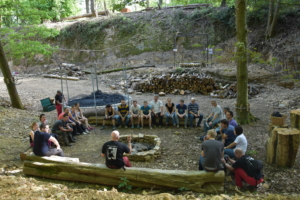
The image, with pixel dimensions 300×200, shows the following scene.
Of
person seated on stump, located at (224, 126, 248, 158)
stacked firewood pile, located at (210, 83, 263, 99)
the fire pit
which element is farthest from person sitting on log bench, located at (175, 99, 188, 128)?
stacked firewood pile, located at (210, 83, 263, 99)

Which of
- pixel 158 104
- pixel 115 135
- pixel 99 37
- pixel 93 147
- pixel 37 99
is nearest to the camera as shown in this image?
pixel 115 135

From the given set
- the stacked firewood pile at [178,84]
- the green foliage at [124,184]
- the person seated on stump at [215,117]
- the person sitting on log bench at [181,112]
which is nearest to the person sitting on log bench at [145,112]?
the person sitting on log bench at [181,112]

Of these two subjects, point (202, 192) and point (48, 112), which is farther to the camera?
point (48, 112)

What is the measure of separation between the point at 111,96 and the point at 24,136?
3706 mm

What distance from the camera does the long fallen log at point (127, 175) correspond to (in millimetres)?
4051

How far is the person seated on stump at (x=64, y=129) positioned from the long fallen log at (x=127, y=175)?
1.80 metres

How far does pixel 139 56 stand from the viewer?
19.3 meters

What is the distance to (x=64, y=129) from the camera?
22.0 feet

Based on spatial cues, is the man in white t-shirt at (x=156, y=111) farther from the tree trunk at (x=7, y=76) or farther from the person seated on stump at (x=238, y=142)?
the tree trunk at (x=7, y=76)

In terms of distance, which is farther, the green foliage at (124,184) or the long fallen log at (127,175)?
the green foliage at (124,184)

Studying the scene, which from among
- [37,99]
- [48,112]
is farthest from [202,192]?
[37,99]

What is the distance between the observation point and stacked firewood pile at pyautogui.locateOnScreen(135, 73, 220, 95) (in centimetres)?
1326

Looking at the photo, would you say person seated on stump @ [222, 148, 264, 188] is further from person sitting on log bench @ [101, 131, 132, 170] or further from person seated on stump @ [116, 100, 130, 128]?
person seated on stump @ [116, 100, 130, 128]

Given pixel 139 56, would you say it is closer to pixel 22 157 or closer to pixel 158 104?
pixel 158 104
